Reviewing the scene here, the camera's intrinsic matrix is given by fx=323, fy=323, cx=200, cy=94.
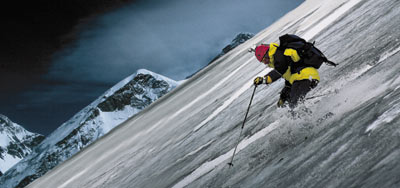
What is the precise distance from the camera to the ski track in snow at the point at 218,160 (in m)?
4.96

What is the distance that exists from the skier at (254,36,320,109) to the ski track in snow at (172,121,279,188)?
0.51 meters

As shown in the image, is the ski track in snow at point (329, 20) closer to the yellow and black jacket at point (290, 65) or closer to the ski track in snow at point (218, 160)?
the yellow and black jacket at point (290, 65)

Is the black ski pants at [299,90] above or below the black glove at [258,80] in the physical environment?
below

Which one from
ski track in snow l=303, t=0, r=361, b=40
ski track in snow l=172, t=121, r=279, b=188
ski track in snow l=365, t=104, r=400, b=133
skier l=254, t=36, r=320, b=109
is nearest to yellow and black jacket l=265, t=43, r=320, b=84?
skier l=254, t=36, r=320, b=109

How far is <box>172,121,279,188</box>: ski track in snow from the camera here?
16.3 ft

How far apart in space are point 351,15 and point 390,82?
6379 millimetres

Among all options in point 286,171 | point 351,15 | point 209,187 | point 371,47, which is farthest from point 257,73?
point 286,171

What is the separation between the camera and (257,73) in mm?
10586

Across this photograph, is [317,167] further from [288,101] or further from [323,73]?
[323,73]

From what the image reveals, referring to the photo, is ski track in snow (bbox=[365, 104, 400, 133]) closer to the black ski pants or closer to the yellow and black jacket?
the black ski pants

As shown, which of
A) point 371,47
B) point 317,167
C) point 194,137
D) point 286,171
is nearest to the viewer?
point 317,167

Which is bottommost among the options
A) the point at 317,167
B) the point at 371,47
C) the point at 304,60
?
the point at 317,167

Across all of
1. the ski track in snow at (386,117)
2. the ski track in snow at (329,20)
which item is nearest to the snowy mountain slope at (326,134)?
the ski track in snow at (386,117)

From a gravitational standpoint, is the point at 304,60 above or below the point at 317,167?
above
